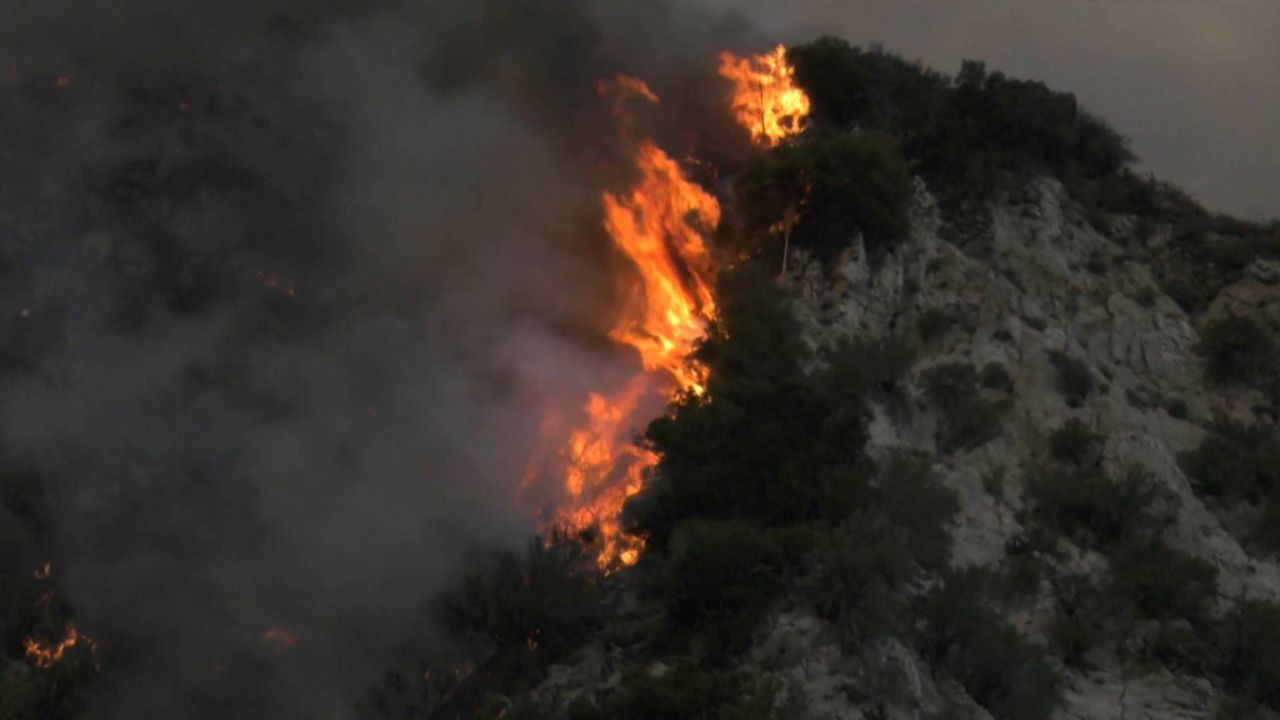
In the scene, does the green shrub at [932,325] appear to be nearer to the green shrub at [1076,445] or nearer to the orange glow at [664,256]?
the green shrub at [1076,445]

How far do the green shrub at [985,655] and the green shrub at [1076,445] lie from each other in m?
5.13

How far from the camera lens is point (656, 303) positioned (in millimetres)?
26844

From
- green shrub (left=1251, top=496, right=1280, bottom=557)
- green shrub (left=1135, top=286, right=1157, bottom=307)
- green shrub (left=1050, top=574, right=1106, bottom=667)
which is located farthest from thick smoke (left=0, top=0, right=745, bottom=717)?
green shrub (left=1251, top=496, right=1280, bottom=557)

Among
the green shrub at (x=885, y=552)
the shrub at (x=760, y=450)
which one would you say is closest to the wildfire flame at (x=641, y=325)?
the shrub at (x=760, y=450)

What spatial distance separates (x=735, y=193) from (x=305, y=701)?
11.8 meters

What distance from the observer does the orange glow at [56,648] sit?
19.4 m

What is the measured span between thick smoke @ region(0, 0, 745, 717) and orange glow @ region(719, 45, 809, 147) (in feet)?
2.18

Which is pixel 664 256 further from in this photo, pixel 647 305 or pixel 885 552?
pixel 885 552

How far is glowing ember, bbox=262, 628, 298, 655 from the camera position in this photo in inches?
847

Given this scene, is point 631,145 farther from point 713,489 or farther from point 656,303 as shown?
point 713,489

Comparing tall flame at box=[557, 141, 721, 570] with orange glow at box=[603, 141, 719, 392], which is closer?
tall flame at box=[557, 141, 721, 570]

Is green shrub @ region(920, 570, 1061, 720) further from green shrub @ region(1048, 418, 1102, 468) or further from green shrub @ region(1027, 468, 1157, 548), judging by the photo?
green shrub @ region(1048, 418, 1102, 468)

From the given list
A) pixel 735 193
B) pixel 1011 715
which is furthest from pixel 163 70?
pixel 1011 715

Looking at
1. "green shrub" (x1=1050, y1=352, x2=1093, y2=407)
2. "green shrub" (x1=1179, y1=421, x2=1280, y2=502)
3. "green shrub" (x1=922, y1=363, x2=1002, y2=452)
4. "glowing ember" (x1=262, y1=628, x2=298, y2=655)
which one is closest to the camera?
"glowing ember" (x1=262, y1=628, x2=298, y2=655)
